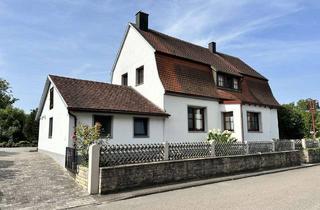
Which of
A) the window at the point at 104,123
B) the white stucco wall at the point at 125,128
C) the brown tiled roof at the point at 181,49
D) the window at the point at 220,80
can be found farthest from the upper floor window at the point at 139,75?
the window at the point at 220,80

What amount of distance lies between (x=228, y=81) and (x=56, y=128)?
12.8 metres

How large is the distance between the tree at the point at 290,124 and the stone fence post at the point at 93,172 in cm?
2002

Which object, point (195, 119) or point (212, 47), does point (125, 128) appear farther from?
point (212, 47)

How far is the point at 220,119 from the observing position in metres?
18.6

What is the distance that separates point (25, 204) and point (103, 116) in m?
6.81

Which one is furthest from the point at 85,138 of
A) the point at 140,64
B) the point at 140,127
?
the point at 140,64

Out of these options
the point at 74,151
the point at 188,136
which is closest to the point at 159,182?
the point at 74,151

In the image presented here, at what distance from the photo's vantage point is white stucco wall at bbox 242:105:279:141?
18891 millimetres

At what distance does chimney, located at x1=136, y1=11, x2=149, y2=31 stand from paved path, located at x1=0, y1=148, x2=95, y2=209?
39.0 feet

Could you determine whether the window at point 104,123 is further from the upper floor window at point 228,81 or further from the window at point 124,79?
the upper floor window at point 228,81

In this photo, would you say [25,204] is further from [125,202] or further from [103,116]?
[103,116]

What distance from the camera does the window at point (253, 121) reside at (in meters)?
19.6

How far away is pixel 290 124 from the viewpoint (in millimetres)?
24125

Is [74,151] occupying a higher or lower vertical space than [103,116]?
lower
